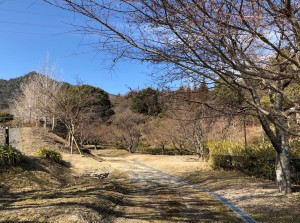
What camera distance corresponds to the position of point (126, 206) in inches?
274

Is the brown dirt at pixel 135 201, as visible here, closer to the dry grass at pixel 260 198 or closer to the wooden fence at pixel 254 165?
the dry grass at pixel 260 198

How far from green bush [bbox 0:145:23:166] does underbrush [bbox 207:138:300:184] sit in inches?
321

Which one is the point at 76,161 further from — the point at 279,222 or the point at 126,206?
the point at 279,222

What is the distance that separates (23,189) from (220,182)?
19.5 feet

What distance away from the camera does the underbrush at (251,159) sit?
32.9 ft

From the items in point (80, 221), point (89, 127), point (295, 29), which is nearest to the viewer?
point (295, 29)

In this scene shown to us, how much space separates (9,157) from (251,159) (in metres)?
8.41

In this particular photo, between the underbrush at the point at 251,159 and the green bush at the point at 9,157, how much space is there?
26.8 ft

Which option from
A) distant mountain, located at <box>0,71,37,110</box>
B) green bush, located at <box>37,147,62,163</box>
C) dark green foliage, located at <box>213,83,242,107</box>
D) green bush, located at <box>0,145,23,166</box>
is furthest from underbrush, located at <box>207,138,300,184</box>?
distant mountain, located at <box>0,71,37,110</box>

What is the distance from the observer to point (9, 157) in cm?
1038

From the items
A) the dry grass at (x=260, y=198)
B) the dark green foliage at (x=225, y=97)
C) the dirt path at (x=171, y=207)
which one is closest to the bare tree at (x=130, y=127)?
the dry grass at (x=260, y=198)

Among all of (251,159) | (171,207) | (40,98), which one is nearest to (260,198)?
(171,207)

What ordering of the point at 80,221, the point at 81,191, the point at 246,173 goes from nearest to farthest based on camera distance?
the point at 80,221 → the point at 81,191 → the point at 246,173

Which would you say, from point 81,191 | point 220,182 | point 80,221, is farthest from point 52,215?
point 220,182
